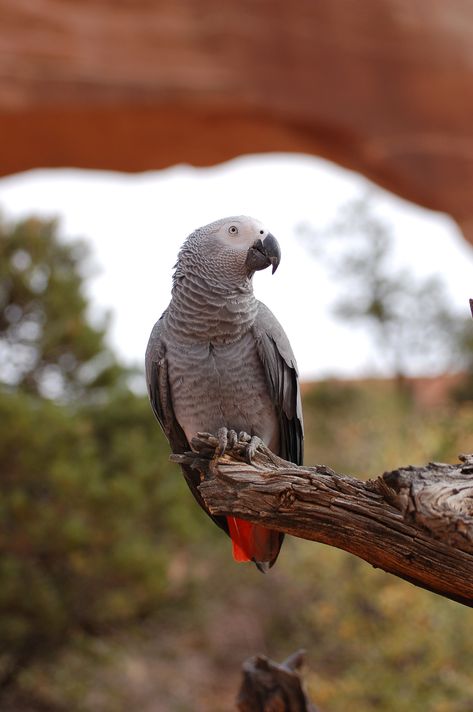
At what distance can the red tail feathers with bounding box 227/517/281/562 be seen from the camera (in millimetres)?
1970

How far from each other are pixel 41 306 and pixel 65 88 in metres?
1.50

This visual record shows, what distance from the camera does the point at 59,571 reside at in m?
4.94

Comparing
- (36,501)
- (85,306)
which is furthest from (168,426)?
(85,306)

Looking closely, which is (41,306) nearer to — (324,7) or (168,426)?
(324,7)

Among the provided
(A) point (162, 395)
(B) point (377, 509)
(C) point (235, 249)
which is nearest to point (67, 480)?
(A) point (162, 395)

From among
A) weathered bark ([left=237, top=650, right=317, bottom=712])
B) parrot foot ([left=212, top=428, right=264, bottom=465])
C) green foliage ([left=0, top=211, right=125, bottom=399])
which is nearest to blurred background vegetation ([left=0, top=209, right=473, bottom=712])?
green foliage ([left=0, top=211, right=125, bottom=399])

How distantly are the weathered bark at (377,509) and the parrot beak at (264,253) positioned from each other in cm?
45

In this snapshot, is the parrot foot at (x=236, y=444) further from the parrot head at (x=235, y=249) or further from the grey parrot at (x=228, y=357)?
the parrot head at (x=235, y=249)

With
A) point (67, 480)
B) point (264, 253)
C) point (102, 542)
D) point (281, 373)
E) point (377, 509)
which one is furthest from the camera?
point (102, 542)

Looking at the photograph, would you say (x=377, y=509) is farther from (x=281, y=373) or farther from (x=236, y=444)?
(x=281, y=373)

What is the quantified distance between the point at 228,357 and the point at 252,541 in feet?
1.52

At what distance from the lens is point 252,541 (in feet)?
6.51

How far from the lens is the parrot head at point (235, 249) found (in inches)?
70.3

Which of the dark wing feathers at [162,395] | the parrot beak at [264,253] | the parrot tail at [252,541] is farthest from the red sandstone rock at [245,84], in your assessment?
the parrot tail at [252,541]
